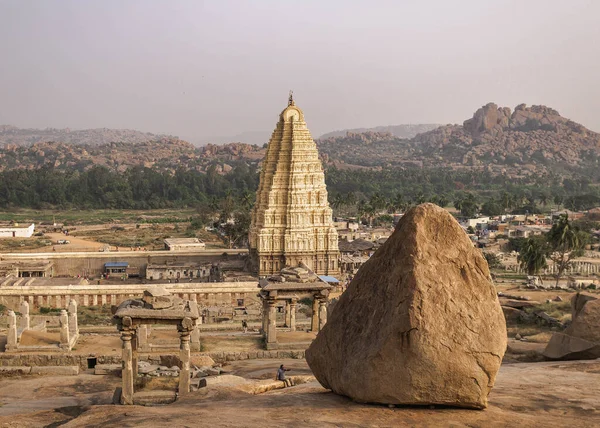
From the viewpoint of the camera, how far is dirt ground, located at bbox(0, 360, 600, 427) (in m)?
10.5

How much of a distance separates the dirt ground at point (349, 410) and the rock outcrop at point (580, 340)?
1839 mm

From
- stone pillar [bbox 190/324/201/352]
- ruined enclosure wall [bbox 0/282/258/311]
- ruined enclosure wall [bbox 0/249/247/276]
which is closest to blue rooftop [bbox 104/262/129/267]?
ruined enclosure wall [bbox 0/249/247/276]

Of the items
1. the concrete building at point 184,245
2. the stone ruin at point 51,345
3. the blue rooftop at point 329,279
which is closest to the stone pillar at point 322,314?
the stone ruin at point 51,345

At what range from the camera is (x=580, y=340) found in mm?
18000

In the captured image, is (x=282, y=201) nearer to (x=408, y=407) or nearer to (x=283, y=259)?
(x=283, y=259)

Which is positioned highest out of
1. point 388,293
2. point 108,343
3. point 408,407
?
point 388,293

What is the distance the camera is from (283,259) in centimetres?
4438

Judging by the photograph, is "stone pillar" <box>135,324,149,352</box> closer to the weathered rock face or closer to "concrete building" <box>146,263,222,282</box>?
the weathered rock face

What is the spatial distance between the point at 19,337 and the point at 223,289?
15.5 metres

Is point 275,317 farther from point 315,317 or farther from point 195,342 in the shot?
point 315,317

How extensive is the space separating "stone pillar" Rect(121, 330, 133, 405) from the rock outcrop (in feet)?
31.1

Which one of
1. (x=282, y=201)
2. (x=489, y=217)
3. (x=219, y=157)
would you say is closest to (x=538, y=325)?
(x=282, y=201)

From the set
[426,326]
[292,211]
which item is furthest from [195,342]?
[292,211]

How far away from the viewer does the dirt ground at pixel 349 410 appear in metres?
10.5
